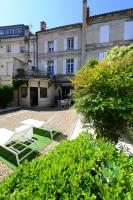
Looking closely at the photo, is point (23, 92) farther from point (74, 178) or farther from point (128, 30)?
point (74, 178)

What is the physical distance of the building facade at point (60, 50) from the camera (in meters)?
19.9

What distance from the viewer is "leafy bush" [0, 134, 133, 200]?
2027 mm

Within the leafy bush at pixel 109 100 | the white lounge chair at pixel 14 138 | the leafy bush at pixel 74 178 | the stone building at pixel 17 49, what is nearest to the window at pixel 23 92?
the stone building at pixel 17 49

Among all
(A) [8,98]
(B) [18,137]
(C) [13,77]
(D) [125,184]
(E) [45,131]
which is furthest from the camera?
(C) [13,77]

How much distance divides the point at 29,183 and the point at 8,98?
1716cm

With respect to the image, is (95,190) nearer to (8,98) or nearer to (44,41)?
(8,98)

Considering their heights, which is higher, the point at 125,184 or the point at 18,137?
the point at 125,184

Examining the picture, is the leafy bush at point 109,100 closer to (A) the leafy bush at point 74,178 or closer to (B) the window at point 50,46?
(A) the leafy bush at point 74,178

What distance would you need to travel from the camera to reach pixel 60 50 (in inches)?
924

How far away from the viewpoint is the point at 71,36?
22578mm

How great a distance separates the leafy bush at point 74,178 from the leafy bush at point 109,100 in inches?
85.2

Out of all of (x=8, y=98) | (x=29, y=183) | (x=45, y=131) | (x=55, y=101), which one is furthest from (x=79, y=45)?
(x=29, y=183)

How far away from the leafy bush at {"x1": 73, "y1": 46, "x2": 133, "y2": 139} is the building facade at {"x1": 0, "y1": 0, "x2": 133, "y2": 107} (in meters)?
14.8

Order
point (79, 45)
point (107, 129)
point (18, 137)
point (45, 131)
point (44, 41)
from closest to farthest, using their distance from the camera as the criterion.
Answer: point (107, 129), point (18, 137), point (45, 131), point (79, 45), point (44, 41)
